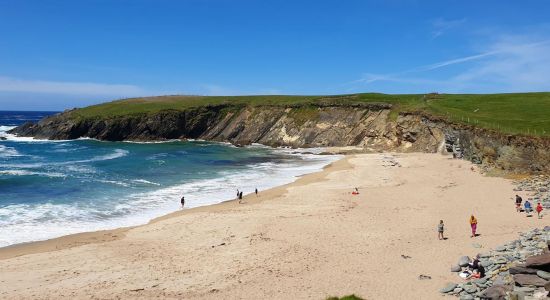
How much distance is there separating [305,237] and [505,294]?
11450 millimetres

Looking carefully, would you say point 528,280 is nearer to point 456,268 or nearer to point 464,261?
point 456,268

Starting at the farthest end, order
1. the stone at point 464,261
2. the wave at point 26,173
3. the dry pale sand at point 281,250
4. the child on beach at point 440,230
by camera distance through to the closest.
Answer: the wave at point 26,173 → the child on beach at point 440,230 → the stone at point 464,261 → the dry pale sand at point 281,250

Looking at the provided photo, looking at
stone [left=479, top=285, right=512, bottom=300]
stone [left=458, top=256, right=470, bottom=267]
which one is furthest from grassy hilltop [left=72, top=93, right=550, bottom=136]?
stone [left=479, top=285, right=512, bottom=300]

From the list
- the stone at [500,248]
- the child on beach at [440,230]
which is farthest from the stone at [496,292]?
the child on beach at [440,230]

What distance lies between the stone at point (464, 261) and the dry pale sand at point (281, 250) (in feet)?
2.19

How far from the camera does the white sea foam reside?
2542 cm

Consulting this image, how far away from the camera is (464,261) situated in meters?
17.4

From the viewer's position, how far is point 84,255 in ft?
67.9

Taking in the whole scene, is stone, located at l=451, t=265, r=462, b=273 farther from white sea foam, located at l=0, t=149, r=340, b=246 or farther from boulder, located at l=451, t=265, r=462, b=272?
white sea foam, located at l=0, t=149, r=340, b=246

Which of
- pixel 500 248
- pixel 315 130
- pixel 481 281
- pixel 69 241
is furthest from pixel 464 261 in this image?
pixel 315 130

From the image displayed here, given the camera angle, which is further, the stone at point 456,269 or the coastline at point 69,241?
the coastline at point 69,241

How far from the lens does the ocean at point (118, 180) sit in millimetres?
27812

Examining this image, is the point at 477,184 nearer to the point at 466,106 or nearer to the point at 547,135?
the point at 547,135

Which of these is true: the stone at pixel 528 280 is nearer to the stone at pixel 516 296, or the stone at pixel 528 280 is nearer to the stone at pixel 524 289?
the stone at pixel 524 289
